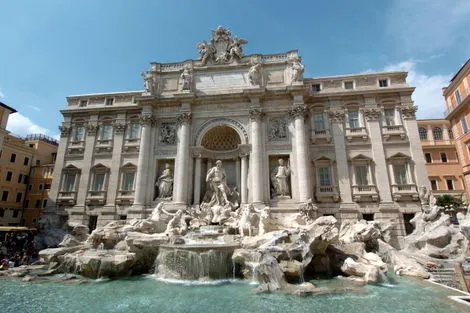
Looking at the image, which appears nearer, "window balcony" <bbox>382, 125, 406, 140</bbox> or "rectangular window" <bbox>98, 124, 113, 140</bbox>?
"window balcony" <bbox>382, 125, 406, 140</bbox>

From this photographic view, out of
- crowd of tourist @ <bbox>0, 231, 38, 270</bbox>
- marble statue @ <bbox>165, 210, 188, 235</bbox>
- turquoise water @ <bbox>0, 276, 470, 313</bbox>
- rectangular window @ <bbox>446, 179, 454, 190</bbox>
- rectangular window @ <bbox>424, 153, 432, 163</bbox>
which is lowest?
turquoise water @ <bbox>0, 276, 470, 313</bbox>

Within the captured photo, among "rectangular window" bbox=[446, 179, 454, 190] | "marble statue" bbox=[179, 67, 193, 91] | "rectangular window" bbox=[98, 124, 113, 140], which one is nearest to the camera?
"marble statue" bbox=[179, 67, 193, 91]

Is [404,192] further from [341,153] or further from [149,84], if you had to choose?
[149,84]

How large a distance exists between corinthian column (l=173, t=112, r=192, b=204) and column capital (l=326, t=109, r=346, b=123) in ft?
39.2

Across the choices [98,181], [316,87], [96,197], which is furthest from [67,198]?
[316,87]

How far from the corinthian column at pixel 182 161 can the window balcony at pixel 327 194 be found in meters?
10.4

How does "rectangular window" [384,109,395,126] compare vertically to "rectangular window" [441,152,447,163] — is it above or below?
above

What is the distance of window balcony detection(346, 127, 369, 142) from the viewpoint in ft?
68.4

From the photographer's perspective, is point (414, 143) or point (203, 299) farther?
point (414, 143)

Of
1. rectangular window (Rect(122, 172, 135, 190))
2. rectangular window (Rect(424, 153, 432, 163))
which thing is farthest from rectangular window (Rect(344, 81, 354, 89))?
rectangular window (Rect(122, 172, 135, 190))

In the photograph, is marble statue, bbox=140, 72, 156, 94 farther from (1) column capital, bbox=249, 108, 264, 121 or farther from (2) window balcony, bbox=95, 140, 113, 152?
(1) column capital, bbox=249, 108, 264, 121

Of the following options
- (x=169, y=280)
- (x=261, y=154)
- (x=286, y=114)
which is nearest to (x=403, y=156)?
(x=286, y=114)

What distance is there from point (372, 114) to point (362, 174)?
5.15m

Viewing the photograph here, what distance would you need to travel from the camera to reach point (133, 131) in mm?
24234
